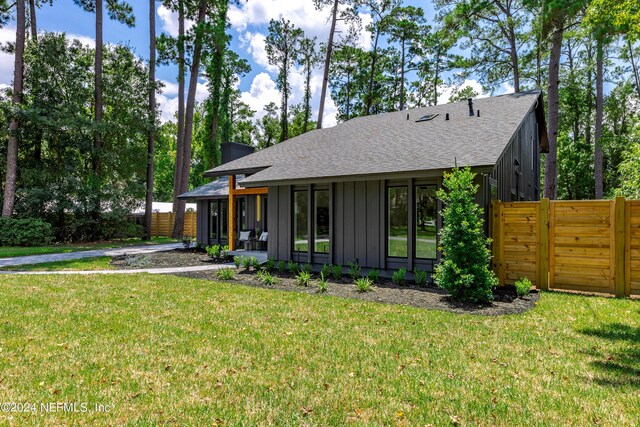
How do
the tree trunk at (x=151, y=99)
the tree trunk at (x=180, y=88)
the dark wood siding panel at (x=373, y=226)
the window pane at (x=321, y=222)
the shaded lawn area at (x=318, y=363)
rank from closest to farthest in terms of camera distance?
1. the shaded lawn area at (x=318, y=363)
2. the dark wood siding panel at (x=373, y=226)
3. the window pane at (x=321, y=222)
4. the tree trunk at (x=151, y=99)
5. the tree trunk at (x=180, y=88)

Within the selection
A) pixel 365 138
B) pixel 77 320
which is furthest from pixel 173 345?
pixel 365 138

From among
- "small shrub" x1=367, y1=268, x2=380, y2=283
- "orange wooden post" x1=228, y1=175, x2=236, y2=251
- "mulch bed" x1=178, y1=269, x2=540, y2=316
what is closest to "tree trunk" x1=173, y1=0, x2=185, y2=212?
"orange wooden post" x1=228, y1=175, x2=236, y2=251

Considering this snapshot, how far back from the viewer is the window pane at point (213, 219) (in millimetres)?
16234

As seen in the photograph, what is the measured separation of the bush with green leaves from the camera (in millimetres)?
6547

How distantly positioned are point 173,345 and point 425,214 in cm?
621

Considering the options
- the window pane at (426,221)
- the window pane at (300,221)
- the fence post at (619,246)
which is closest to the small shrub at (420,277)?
the window pane at (426,221)

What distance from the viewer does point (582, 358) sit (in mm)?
4004

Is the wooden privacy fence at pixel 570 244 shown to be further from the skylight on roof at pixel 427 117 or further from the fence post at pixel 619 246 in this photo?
the skylight on roof at pixel 427 117

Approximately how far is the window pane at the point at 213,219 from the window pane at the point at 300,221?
265 inches

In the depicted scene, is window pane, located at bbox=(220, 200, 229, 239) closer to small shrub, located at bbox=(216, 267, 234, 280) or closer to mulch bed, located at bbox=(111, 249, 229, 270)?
mulch bed, located at bbox=(111, 249, 229, 270)

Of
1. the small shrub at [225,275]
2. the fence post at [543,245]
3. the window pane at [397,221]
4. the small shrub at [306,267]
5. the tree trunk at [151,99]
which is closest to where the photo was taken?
the fence post at [543,245]

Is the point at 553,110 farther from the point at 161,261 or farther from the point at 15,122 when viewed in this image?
the point at 15,122

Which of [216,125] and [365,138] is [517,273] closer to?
[365,138]

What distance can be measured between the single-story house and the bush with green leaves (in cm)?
81
